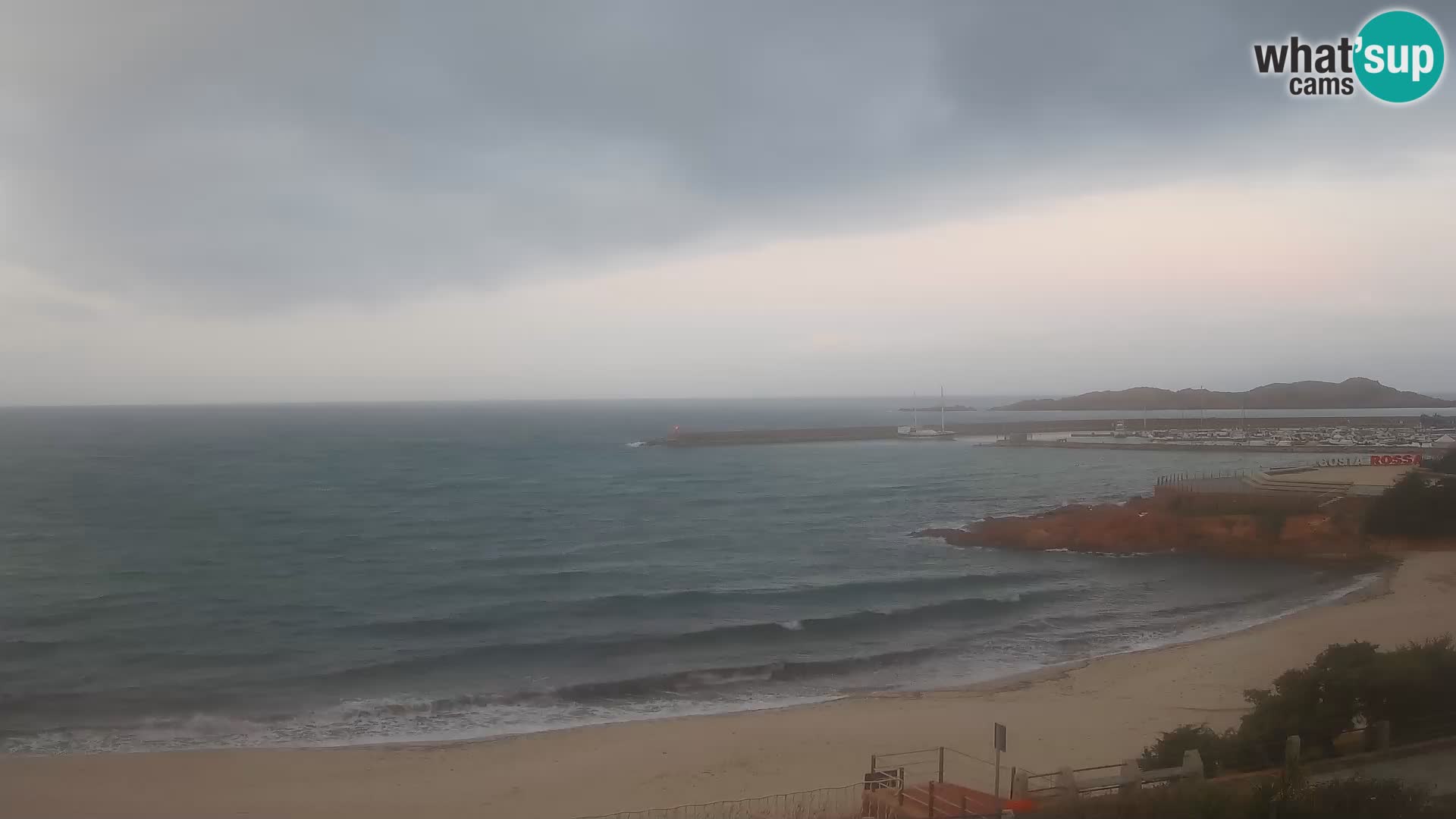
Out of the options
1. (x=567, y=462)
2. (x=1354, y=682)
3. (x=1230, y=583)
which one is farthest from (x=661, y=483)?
(x=1354, y=682)

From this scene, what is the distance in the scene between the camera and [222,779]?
13.9 m

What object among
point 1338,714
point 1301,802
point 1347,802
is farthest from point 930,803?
point 1338,714

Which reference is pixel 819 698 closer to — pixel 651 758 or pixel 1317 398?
pixel 651 758

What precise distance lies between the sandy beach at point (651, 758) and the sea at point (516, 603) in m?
1.23

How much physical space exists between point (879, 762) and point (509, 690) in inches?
354

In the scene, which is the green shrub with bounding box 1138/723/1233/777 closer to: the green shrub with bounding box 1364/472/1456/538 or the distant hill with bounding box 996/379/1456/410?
the green shrub with bounding box 1364/472/1456/538

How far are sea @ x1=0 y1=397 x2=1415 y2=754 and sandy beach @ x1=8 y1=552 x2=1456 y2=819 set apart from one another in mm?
1226

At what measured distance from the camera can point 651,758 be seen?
48.0ft

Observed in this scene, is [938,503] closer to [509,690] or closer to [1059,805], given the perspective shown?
[509,690]

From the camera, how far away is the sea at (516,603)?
60.1ft

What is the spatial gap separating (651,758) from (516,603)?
14107 millimetres

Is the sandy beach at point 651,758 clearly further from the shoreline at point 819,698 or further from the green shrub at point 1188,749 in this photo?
the green shrub at point 1188,749

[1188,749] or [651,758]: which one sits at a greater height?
[1188,749]

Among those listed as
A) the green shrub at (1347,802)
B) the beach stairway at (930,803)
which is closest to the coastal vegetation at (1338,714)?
the green shrub at (1347,802)
